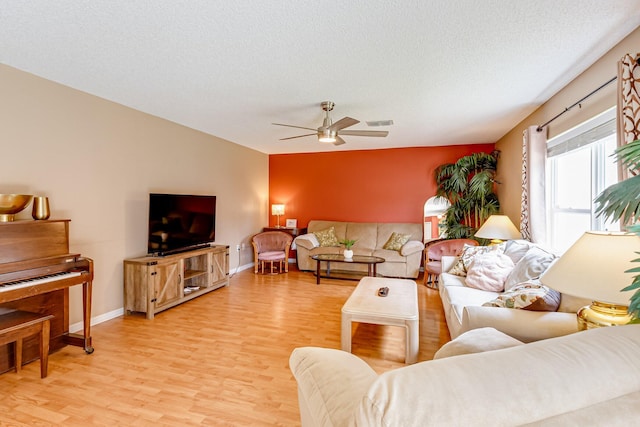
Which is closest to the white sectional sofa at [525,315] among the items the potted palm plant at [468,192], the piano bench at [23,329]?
the potted palm plant at [468,192]

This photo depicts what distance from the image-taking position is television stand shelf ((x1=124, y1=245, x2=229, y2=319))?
343cm

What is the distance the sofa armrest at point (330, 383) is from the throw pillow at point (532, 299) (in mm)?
1438

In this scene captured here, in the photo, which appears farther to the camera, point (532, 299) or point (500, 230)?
point (500, 230)

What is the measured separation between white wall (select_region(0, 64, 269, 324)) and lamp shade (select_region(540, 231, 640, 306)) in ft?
13.1

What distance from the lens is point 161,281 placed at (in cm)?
356

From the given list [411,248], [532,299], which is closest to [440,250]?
[411,248]

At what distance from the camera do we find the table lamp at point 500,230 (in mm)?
3590

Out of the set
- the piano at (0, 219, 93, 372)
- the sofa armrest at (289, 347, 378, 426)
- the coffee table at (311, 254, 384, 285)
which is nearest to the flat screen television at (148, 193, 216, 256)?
the piano at (0, 219, 93, 372)

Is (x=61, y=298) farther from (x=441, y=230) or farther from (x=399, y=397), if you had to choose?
(x=441, y=230)

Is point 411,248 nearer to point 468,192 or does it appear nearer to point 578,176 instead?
point 468,192

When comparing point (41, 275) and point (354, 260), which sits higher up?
point (41, 275)

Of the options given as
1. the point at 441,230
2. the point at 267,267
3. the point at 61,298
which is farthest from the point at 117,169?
the point at 441,230

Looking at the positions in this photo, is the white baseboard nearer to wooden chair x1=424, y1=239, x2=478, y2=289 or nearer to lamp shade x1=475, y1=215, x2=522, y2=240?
wooden chair x1=424, y1=239, x2=478, y2=289

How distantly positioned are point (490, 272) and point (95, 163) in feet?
14.1
